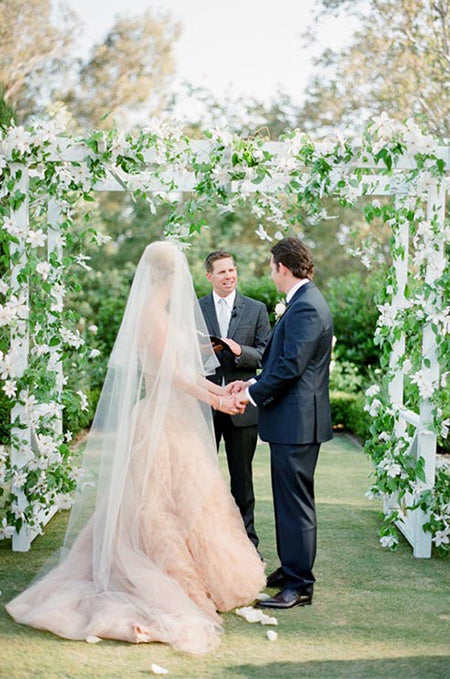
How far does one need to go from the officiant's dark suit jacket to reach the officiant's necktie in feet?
0.08

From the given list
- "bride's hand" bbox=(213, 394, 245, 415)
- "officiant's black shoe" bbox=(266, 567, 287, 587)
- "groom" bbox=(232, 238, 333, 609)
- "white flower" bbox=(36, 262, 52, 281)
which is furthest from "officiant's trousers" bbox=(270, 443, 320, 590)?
"white flower" bbox=(36, 262, 52, 281)

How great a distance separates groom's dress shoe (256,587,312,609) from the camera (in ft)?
14.1

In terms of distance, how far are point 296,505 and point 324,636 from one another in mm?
672

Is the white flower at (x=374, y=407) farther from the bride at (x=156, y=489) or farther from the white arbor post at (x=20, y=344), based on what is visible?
the white arbor post at (x=20, y=344)

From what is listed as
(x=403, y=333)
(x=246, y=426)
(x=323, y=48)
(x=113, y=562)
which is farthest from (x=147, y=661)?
(x=323, y=48)

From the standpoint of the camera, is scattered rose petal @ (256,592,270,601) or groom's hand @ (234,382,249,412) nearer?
scattered rose petal @ (256,592,270,601)

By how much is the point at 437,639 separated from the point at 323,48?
17.0 metres

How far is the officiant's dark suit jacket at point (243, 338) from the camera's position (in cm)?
507

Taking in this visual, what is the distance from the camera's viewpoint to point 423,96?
16859mm

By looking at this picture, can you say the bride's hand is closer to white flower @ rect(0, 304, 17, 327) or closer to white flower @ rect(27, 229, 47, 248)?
white flower @ rect(0, 304, 17, 327)

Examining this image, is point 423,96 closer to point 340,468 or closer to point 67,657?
point 340,468

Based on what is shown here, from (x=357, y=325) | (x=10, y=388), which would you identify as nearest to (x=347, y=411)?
(x=357, y=325)

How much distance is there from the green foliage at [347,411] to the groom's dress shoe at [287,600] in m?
5.79

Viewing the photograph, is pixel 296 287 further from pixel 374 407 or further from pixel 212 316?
pixel 374 407
